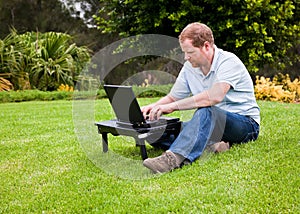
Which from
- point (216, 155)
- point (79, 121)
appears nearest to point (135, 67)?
point (79, 121)

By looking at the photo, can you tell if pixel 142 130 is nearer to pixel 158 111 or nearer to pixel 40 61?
pixel 158 111

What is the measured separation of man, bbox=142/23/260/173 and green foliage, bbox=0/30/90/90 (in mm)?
8117

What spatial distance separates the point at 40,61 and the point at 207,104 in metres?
9.01

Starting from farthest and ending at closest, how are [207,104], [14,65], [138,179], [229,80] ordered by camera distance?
[14,65] → [229,80] → [207,104] → [138,179]

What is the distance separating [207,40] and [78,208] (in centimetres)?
152

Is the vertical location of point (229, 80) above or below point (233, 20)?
below

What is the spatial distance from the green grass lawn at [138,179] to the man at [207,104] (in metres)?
0.11

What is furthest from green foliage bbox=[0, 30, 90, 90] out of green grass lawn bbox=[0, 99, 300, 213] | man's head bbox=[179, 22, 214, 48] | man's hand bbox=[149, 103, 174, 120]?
man's head bbox=[179, 22, 214, 48]

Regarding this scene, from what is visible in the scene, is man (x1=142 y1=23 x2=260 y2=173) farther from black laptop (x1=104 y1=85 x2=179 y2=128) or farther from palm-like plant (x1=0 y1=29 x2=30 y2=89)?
palm-like plant (x1=0 y1=29 x2=30 y2=89)

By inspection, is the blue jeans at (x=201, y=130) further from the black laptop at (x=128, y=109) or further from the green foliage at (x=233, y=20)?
the green foliage at (x=233, y=20)

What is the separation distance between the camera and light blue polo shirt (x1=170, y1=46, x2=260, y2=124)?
10.3 feet

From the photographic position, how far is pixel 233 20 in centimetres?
845

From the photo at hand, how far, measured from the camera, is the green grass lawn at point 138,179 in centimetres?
234

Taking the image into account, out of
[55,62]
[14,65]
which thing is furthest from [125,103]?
[55,62]
